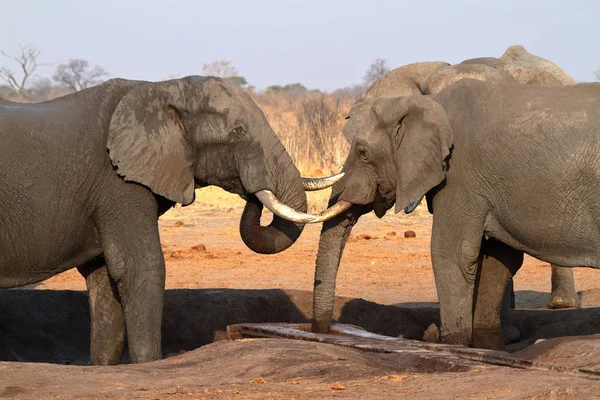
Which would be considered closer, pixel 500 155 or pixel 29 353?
pixel 500 155

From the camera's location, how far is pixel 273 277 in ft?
46.5

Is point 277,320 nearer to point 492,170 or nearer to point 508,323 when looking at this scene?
point 508,323

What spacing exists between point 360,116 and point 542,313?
222cm

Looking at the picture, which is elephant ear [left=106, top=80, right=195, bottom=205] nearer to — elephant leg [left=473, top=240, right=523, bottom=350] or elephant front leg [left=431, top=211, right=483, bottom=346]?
elephant front leg [left=431, top=211, right=483, bottom=346]

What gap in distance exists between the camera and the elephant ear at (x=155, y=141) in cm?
804

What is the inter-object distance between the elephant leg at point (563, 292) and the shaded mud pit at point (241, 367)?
1468 millimetres

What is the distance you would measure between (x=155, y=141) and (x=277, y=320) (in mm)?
2925

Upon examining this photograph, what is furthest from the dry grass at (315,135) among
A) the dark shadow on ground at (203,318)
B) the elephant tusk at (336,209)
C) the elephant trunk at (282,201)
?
the elephant trunk at (282,201)

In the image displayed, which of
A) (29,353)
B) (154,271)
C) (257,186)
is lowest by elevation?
(29,353)

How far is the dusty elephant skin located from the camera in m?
8.17

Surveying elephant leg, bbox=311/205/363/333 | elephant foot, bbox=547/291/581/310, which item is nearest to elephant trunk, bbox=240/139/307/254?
elephant leg, bbox=311/205/363/333

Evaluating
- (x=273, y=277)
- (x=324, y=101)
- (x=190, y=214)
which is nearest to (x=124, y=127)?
(x=273, y=277)

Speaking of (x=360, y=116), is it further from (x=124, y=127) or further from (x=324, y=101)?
(x=324, y=101)

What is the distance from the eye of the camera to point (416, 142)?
8602 millimetres
